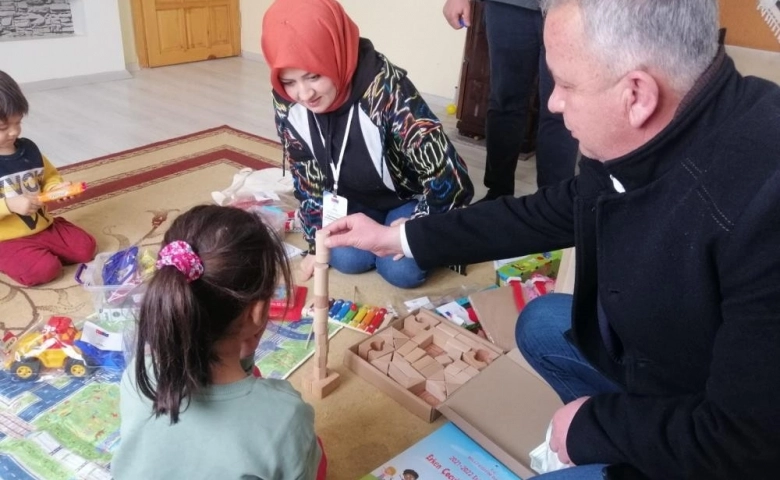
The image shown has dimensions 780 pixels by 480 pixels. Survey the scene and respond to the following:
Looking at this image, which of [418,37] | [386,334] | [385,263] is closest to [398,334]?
[386,334]

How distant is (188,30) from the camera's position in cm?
422

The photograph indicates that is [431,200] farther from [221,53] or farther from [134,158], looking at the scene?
[221,53]

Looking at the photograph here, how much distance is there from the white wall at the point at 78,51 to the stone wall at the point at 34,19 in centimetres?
6

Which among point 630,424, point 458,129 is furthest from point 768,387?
point 458,129

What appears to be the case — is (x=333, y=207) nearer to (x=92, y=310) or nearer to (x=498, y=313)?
(x=498, y=313)

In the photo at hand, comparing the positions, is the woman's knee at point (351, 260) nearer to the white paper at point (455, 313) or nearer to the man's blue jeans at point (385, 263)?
the man's blue jeans at point (385, 263)

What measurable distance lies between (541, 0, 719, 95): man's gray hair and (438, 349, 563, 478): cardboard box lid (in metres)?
0.72

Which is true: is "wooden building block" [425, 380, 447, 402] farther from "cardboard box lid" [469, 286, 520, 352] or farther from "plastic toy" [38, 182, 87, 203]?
"plastic toy" [38, 182, 87, 203]

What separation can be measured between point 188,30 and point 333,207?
10.5 feet

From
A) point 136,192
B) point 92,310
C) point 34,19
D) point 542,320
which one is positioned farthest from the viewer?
point 34,19

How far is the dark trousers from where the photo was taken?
1874mm

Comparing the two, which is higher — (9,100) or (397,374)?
(9,100)

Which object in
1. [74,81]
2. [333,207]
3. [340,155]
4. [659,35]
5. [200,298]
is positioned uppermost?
[659,35]

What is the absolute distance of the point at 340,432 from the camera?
4.05 ft
